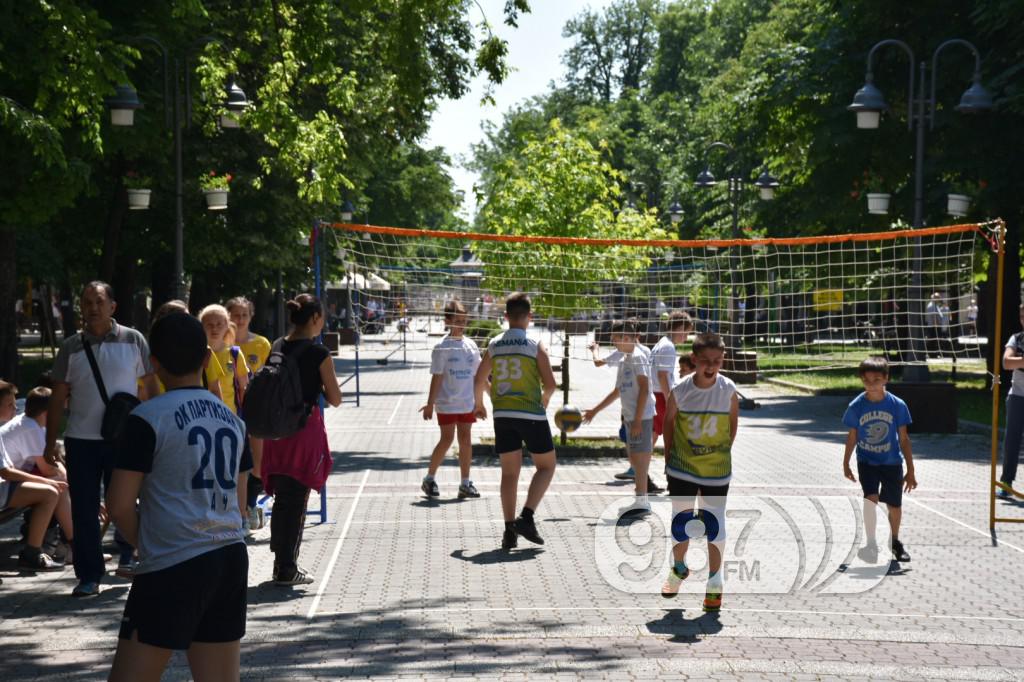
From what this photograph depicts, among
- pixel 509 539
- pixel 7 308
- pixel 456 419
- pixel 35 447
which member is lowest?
pixel 509 539

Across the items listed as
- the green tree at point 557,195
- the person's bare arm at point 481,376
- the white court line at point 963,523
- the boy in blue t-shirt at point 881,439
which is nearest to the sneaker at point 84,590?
the person's bare arm at point 481,376

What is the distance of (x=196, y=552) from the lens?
4.75 m

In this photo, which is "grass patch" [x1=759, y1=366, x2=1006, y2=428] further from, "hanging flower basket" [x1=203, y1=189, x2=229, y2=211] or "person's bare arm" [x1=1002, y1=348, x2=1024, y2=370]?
"hanging flower basket" [x1=203, y1=189, x2=229, y2=211]

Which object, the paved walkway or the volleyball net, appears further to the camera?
the volleyball net

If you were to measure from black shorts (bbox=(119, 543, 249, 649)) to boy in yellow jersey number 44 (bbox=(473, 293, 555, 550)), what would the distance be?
539 cm

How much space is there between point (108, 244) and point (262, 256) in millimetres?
5239

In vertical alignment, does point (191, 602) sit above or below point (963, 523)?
above

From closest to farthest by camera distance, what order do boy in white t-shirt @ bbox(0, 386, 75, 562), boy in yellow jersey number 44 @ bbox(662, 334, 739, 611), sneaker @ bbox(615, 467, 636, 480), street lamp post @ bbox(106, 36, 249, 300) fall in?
boy in yellow jersey number 44 @ bbox(662, 334, 739, 611) < boy in white t-shirt @ bbox(0, 386, 75, 562) < sneaker @ bbox(615, 467, 636, 480) < street lamp post @ bbox(106, 36, 249, 300)

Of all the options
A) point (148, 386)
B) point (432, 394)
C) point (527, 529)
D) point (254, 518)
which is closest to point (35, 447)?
point (148, 386)

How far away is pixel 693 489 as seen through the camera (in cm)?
830

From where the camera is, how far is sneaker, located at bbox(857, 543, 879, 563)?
32.3 feet

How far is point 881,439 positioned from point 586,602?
106 inches

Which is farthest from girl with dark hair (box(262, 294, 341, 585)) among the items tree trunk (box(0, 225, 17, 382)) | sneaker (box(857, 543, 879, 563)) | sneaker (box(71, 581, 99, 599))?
tree trunk (box(0, 225, 17, 382))

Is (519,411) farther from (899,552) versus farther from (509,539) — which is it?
(899,552)
